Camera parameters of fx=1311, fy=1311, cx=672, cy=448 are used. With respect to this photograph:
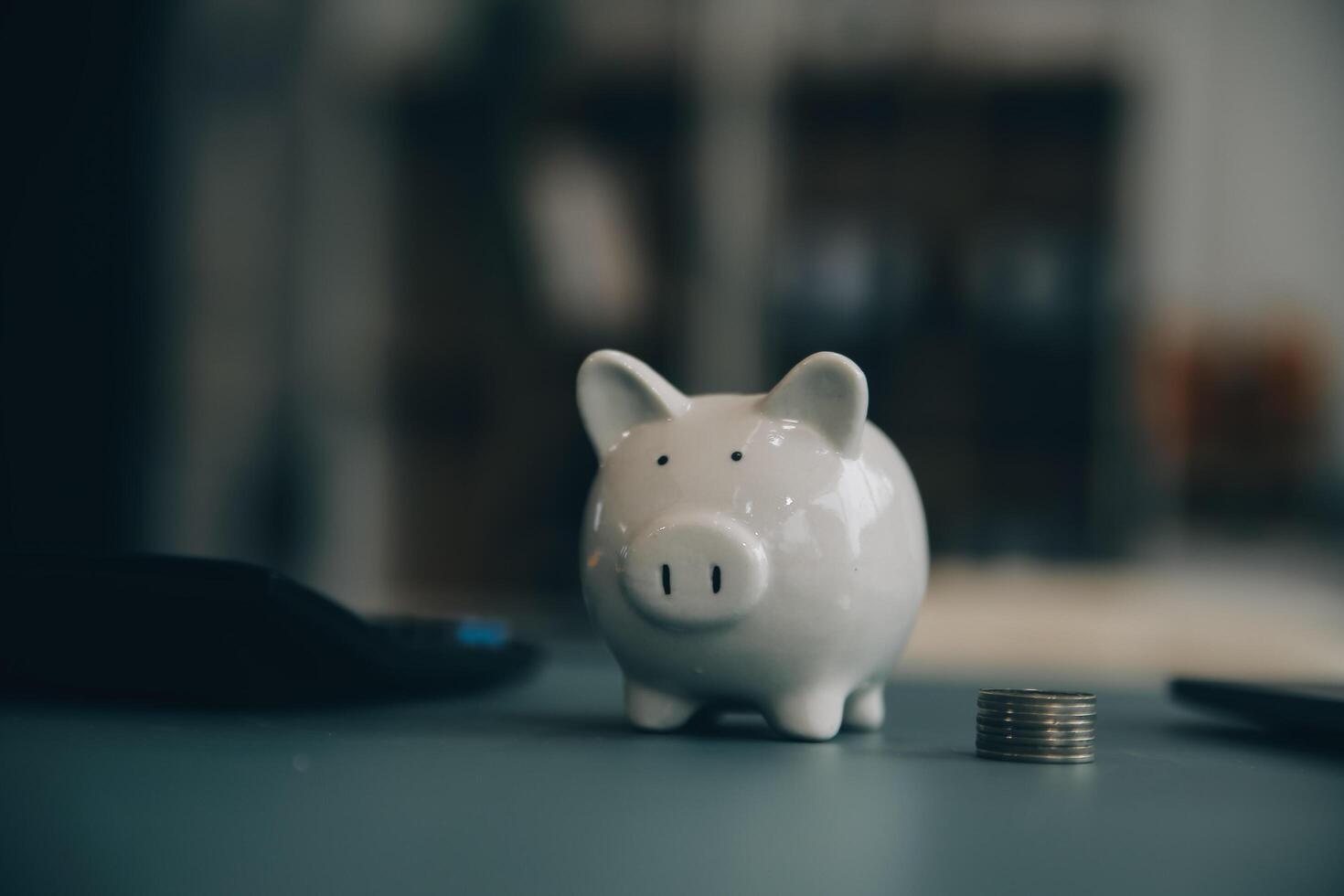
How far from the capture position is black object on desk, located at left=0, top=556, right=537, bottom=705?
2.07 ft

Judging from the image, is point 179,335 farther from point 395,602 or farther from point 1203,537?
point 1203,537

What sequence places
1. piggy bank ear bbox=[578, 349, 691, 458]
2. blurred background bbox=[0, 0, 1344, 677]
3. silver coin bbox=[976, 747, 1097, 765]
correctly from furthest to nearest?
1. blurred background bbox=[0, 0, 1344, 677]
2. piggy bank ear bbox=[578, 349, 691, 458]
3. silver coin bbox=[976, 747, 1097, 765]

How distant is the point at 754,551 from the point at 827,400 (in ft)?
0.30

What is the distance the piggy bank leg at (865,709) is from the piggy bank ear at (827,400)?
0.47ft

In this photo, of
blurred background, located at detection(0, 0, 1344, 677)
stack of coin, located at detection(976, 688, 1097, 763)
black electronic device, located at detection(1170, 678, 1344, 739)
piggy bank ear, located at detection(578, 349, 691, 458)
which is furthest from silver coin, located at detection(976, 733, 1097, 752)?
→ blurred background, located at detection(0, 0, 1344, 677)

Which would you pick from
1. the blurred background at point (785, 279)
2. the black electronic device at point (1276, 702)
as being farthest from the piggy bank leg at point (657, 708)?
the blurred background at point (785, 279)

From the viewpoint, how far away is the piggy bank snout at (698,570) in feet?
2.10

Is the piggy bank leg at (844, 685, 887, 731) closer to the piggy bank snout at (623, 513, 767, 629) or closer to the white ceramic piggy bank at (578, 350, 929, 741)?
the white ceramic piggy bank at (578, 350, 929, 741)

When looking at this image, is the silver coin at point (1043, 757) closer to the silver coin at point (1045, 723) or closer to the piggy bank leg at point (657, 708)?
the silver coin at point (1045, 723)

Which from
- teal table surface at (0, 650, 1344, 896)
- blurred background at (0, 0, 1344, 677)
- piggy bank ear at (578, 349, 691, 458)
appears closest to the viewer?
teal table surface at (0, 650, 1344, 896)

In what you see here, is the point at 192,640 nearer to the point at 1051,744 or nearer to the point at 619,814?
the point at 619,814

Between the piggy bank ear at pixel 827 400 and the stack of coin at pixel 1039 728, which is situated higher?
the piggy bank ear at pixel 827 400

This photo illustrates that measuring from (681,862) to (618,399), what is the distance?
363mm

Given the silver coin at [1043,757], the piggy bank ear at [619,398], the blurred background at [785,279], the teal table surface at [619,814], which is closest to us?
the teal table surface at [619,814]
